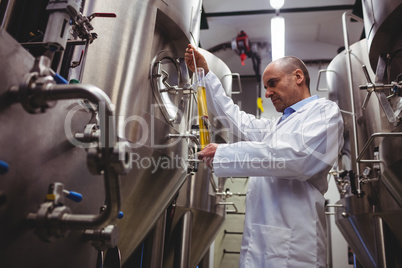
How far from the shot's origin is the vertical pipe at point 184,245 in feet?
7.16

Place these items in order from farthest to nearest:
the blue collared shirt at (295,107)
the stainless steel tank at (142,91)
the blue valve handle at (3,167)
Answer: the blue collared shirt at (295,107)
the stainless steel tank at (142,91)
the blue valve handle at (3,167)

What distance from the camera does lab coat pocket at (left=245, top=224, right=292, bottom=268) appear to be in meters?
1.29

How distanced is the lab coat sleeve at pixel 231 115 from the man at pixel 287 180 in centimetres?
24

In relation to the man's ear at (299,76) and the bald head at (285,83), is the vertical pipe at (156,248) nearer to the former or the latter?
the bald head at (285,83)

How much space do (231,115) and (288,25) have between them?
263 cm

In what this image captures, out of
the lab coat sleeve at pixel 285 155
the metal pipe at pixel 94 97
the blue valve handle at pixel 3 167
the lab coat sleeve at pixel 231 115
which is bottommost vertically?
the blue valve handle at pixel 3 167

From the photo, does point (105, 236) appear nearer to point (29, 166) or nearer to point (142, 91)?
point (29, 166)

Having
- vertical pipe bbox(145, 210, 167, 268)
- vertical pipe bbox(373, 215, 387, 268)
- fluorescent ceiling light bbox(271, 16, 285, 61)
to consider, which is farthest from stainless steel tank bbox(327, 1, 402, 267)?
vertical pipe bbox(145, 210, 167, 268)

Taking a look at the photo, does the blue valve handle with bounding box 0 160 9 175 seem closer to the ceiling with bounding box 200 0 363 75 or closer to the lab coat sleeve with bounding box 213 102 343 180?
the lab coat sleeve with bounding box 213 102 343 180

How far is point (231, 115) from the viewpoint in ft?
5.88

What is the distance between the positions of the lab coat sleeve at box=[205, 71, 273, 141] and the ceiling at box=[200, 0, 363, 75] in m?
2.20

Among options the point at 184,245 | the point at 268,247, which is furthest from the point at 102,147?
the point at 184,245

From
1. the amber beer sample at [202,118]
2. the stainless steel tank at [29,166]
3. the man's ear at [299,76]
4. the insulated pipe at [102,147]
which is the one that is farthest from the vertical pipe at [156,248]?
the insulated pipe at [102,147]

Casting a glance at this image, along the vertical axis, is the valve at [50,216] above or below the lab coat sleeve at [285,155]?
below
